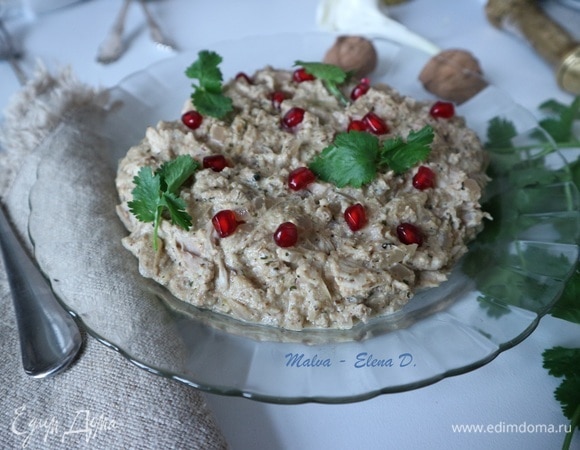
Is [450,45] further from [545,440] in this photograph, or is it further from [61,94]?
[545,440]

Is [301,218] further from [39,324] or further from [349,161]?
[39,324]

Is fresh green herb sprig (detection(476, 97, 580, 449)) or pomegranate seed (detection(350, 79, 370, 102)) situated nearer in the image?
fresh green herb sprig (detection(476, 97, 580, 449))

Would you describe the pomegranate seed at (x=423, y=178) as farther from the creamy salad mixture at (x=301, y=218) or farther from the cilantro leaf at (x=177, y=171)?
the cilantro leaf at (x=177, y=171)

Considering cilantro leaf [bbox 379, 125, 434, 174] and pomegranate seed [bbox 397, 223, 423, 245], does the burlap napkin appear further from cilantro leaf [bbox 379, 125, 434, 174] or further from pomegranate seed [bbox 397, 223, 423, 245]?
cilantro leaf [bbox 379, 125, 434, 174]

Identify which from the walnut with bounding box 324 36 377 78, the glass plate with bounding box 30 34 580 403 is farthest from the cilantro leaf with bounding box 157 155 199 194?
the walnut with bounding box 324 36 377 78

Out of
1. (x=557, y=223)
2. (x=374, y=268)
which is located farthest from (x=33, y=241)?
(x=557, y=223)

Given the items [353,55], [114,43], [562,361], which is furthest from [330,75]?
[114,43]

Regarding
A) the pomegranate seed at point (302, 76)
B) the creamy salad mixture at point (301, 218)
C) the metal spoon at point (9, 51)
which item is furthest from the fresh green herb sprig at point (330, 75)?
the metal spoon at point (9, 51)
